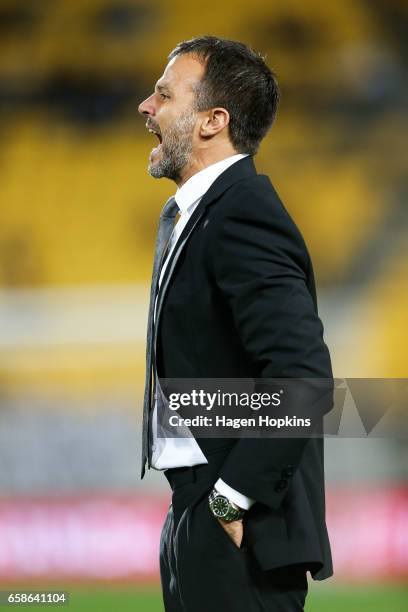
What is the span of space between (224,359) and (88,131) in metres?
2.48

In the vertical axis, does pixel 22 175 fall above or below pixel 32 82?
below

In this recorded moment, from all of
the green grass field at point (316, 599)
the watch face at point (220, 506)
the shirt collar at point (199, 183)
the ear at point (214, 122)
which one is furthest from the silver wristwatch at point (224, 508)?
the green grass field at point (316, 599)

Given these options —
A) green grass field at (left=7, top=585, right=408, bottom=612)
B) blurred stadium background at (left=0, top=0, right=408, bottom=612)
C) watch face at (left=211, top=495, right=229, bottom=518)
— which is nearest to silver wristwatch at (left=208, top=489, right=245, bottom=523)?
watch face at (left=211, top=495, right=229, bottom=518)

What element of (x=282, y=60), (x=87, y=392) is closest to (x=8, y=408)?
(x=87, y=392)

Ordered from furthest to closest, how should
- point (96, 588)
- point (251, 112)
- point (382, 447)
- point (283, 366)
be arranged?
point (382, 447) → point (96, 588) → point (251, 112) → point (283, 366)

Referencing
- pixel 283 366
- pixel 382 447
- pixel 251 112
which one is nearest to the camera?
pixel 283 366

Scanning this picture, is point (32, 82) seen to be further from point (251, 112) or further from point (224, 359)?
point (224, 359)

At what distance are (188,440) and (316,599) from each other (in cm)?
190

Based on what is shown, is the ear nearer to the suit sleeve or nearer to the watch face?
the suit sleeve

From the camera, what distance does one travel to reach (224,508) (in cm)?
114

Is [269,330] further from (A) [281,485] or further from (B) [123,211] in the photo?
(B) [123,211]

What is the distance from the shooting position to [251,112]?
1.37 metres

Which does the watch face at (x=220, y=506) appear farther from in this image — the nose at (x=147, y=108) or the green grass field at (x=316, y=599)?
the green grass field at (x=316, y=599)

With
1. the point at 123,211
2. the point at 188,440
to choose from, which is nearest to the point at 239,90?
the point at 188,440
